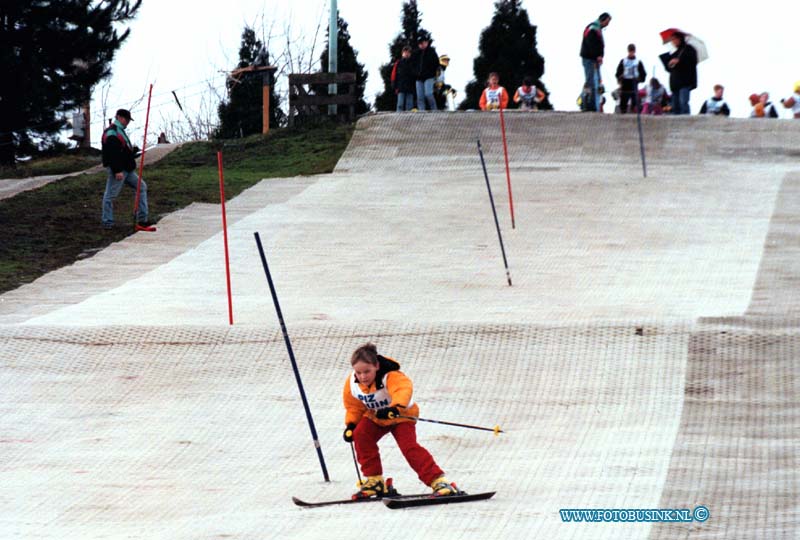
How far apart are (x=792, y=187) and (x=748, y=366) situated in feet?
35.0

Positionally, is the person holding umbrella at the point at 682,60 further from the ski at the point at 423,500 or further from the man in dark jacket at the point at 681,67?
the ski at the point at 423,500

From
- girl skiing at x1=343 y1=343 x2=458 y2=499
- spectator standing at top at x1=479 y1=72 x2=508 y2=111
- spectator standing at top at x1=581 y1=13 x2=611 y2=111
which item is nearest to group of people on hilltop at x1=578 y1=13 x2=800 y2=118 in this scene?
spectator standing at top at x1=581 y1=13 x2=611 y2=111

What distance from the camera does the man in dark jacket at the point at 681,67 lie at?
24.2 meters

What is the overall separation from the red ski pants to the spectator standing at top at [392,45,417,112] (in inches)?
735

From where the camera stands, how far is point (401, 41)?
4769cm

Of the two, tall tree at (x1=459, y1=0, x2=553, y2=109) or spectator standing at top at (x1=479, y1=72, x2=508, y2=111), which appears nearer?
spectator standing at top at (x1=479, y1=72, x2=508, y2=111)

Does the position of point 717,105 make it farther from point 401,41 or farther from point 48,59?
point 401,41

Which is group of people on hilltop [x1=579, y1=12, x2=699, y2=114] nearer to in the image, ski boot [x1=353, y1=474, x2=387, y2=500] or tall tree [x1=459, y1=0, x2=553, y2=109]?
tall tree [x1=459, y1=0, x2=553, y2=109]

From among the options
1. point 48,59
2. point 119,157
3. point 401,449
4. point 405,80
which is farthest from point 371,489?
point 48,59

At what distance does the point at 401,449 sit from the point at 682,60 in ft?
60.1

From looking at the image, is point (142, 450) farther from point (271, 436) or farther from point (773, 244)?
point (773, 244)

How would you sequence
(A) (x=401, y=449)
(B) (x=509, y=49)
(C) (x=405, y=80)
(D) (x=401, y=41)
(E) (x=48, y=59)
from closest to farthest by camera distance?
(A) (x=401, y=449)
(C) (x=405, y=80)
(E) (x=48, y=59)
(B) (x=509, y=49)
(D) (x=401, y=41)

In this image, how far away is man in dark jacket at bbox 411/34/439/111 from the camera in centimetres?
2544

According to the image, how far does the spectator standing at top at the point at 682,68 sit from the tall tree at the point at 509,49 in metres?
17.3
